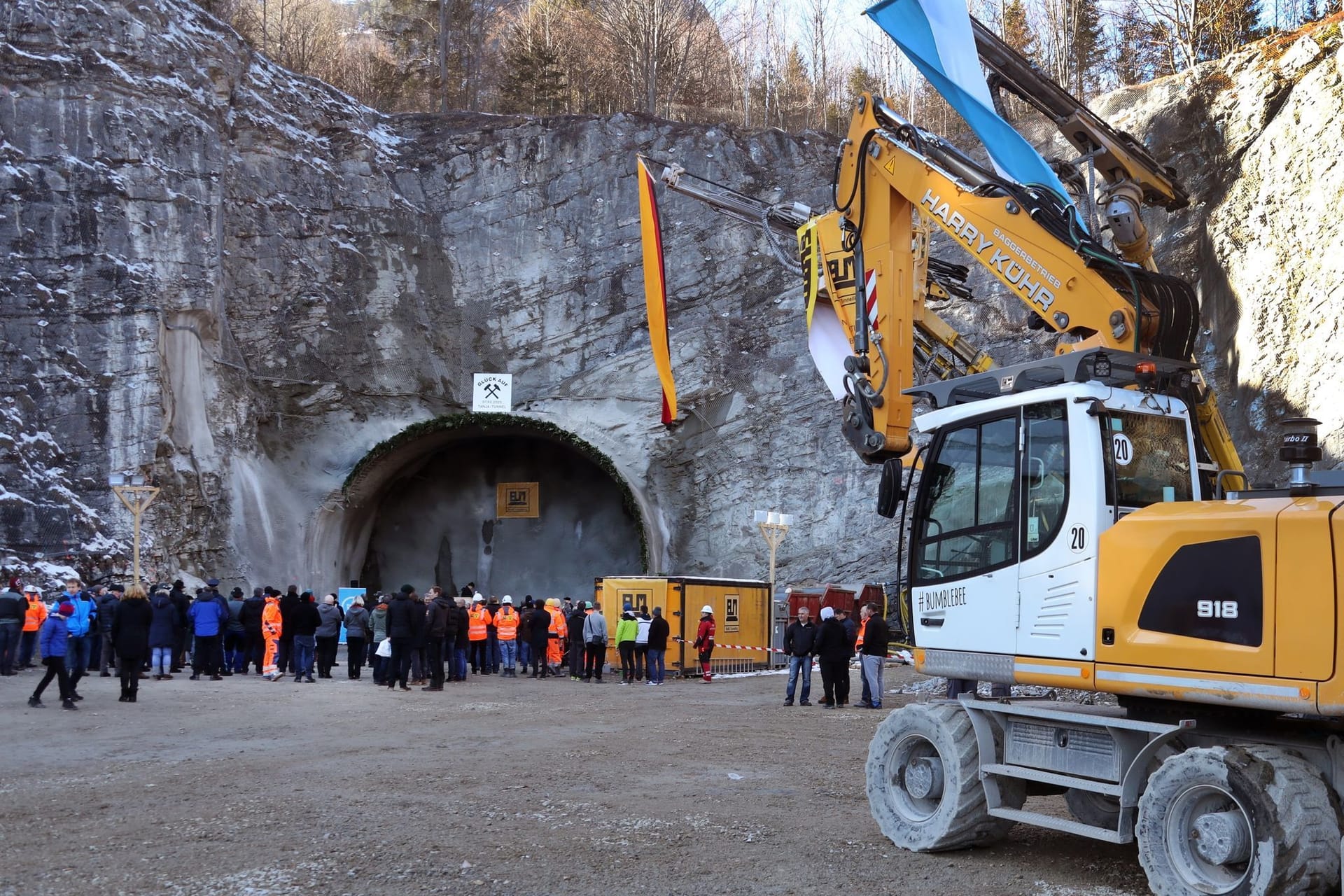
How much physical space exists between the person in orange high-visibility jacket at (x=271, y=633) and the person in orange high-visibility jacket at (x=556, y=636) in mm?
5297

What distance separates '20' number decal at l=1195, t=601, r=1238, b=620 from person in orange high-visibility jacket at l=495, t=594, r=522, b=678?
1784 centimetres

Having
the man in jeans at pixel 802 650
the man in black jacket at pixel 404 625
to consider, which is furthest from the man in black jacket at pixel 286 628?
the man in jeans at pixel 802 650

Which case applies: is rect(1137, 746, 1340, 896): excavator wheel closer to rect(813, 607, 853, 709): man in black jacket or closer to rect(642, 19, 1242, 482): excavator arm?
rect(642, 19, 1242, 482): excavator arm

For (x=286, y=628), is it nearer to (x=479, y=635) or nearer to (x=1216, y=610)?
(x=479, y=635)

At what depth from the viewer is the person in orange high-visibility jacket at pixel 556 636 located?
77.9ft

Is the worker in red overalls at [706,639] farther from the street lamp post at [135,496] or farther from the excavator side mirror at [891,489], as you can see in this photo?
the excavator side mirror at [891,489]

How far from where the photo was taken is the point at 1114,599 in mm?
6477

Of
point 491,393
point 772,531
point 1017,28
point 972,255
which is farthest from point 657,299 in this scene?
point 1017,28

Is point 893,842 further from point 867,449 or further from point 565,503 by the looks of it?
point 565,503

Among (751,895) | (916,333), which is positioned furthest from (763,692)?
(751,895)

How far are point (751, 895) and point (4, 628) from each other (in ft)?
55.2

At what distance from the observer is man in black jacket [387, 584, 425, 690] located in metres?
18.8

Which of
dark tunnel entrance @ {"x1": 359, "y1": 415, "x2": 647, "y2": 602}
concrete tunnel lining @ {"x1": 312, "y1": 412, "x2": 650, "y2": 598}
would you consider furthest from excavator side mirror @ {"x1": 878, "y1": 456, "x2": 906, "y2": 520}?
dark tunnel entrance @ {"x1": 359, "y1": 415, "x2": 647, "y2": 602}

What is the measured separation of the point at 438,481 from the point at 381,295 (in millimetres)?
6789
